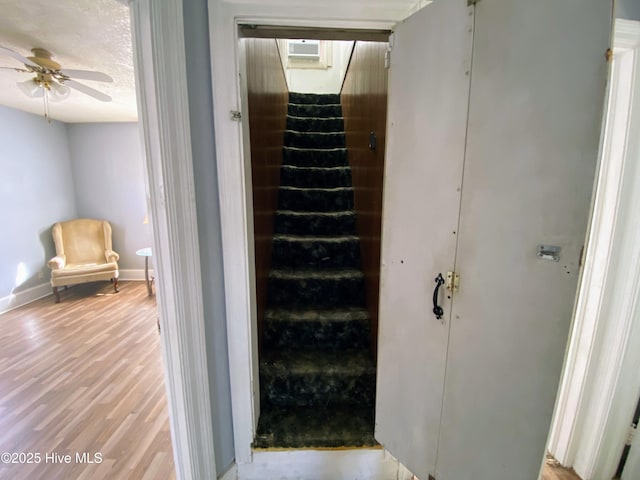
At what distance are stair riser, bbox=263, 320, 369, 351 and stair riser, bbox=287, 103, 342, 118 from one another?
268cm

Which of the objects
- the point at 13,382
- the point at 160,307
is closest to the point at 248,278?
the point at 160,307

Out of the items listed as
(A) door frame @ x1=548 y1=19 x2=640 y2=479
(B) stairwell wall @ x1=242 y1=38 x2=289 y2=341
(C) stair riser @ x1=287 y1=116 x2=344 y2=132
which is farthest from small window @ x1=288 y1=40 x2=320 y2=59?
(A) door frame @ x1=548 y1=19 x2=640 y2=479

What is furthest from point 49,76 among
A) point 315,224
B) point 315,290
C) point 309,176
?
point 315,290

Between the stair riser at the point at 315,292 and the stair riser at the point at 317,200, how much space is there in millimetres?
821

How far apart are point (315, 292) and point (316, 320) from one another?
0.23 m

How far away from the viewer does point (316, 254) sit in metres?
2.04

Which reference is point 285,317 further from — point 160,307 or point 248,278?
point 160,307

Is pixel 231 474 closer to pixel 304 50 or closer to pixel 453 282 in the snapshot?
pixel 453 282

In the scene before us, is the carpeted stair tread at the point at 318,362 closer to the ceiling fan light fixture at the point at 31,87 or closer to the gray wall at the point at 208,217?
the gray wall at the point at 208,217

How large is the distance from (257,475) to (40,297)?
4250mm

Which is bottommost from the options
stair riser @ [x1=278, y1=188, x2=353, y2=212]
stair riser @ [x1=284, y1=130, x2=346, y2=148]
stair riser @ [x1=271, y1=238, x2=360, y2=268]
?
stair riser @ [x1=271, y1=238, x2=360, y2=268]

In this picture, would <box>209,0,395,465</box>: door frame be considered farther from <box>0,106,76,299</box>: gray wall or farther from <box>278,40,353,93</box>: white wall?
<box>0,106,76,299</box>: gray wall

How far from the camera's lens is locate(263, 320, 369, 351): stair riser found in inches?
64.5

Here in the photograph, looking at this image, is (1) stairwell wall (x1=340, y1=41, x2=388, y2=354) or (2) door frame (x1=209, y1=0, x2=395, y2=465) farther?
(1) stairwell wall (x1=340, y1=41, x2=388, y2=354)
